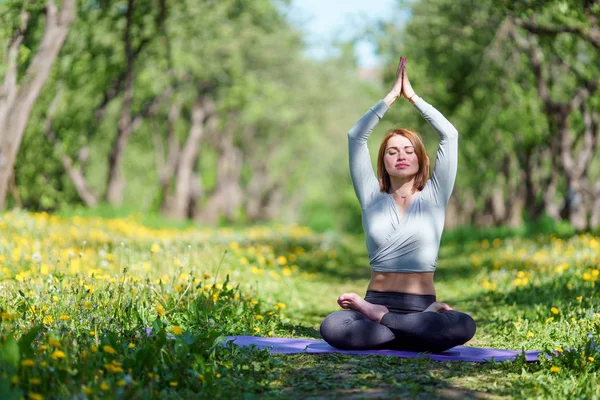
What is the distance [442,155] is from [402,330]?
53.1 inches

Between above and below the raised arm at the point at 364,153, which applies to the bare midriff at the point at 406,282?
below

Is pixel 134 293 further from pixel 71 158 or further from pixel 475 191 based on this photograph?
pixel 475 191

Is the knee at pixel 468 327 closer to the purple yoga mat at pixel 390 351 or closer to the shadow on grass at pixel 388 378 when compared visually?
the purple yoga mat at pixel 390 351

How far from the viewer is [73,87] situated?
858 inches

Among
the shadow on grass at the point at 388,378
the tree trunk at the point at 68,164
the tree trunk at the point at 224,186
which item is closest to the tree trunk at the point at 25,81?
the tree trunk at the point at 68,164

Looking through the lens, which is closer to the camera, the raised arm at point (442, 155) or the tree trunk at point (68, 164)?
the raised arm at point (442, 155)

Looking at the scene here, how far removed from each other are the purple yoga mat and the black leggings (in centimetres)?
6

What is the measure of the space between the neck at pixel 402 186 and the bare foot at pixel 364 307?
0.90m

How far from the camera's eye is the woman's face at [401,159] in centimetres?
576

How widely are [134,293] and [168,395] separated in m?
2.13

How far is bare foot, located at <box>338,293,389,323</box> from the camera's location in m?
5.54

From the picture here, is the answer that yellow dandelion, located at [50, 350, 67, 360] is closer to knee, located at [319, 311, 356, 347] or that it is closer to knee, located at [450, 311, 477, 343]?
knee, located at [319, 311, 356, 347]

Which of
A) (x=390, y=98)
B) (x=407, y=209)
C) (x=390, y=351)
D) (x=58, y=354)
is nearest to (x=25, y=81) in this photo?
(x=390, y=98)

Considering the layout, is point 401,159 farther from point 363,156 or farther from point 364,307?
point 364,307
